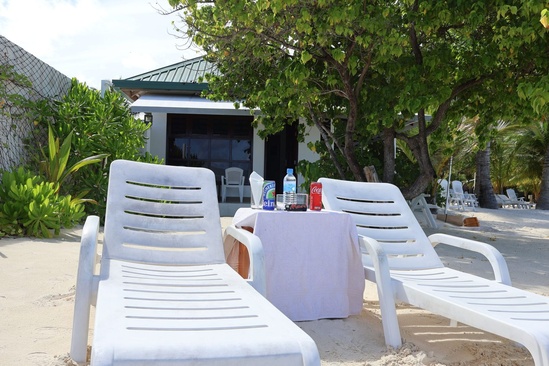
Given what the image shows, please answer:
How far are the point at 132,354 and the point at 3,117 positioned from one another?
7626mm

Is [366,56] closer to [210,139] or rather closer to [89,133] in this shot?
[89,133]

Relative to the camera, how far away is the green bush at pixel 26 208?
288 inches

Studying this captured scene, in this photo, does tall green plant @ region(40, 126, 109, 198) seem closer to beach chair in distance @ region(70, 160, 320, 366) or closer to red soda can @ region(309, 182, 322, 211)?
beach chair in distance @ region(70, 160, 320, 366)

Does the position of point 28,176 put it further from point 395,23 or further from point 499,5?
point 499,5

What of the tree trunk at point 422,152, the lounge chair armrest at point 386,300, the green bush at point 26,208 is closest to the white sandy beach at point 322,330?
the lounge chair armrest at point 386,300

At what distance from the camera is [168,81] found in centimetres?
1384

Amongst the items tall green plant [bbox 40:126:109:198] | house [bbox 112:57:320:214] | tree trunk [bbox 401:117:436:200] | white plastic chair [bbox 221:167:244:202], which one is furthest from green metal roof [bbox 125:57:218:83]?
tree trunk [bbox 401:117:436:200]

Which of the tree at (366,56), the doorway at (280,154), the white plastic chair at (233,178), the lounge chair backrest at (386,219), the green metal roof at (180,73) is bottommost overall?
the lounge chair backrest at (386,219)

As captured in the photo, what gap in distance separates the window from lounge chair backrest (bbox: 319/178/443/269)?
10.6 m

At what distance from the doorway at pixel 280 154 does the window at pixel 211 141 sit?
566 mm

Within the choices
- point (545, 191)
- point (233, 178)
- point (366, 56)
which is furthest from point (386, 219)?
point (545, 191)

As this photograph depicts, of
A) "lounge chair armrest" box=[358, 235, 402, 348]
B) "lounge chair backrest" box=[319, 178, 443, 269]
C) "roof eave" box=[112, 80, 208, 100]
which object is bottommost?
"lounge chair armrest" box=[358, 235, 402, 348]

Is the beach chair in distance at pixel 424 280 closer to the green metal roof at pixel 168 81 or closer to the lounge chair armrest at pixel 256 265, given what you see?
the lounge chair armrest at pixel 256 265

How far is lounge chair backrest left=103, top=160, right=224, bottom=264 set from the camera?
376 centimetres
